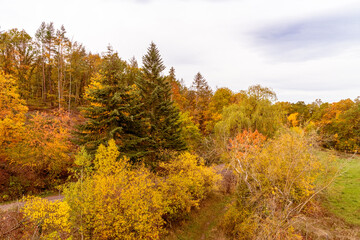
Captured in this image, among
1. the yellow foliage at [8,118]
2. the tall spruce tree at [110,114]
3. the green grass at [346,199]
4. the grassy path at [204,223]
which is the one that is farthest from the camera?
the yellow foliage at [8,118]

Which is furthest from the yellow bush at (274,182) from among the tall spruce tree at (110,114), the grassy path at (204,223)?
the tall spruce tree at (110,114)

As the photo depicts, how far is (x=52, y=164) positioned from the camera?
757 inches

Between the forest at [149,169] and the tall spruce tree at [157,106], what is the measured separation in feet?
0.46

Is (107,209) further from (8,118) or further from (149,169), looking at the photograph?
(8,118)

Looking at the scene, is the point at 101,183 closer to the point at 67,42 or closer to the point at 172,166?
the point at 172,166

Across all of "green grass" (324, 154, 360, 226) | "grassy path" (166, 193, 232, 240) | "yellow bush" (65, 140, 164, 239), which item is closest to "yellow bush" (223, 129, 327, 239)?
"grassy path" (166, 193, 232, 240)

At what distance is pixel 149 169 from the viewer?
Result: 16.9 meters

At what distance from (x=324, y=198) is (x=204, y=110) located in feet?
95.0

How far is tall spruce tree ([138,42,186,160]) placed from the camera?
73.5ft

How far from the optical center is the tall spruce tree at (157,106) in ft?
73.5

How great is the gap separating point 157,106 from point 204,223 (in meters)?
14.1

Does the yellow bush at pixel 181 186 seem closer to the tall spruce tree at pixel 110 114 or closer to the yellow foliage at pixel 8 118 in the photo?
the tall spruce tree at pixel 110 114

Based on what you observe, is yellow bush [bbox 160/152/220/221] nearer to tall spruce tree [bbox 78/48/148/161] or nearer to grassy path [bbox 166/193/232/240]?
grassy path [bbox 166/193/232/240]

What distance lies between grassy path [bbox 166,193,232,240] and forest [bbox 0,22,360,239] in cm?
23
